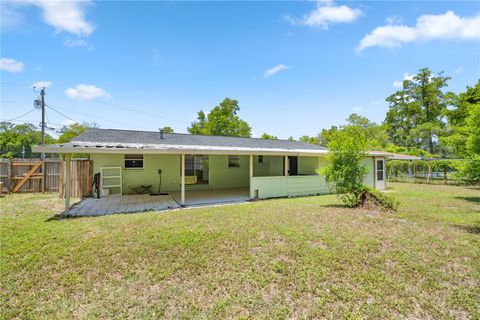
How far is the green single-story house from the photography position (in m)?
9.45

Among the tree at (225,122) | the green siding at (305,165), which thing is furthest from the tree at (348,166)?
the tree at (225,122)

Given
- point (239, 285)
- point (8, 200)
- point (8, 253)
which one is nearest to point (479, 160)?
point (239, 285)

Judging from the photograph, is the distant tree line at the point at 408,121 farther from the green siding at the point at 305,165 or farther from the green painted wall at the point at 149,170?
the green painted wall at the point at 149,170

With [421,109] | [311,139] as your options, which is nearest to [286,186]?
[421,109]

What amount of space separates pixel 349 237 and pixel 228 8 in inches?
408

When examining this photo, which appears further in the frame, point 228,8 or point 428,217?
point 228,8

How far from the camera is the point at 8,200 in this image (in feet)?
28.2

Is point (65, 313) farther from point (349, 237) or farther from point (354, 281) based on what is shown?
point (349, 237)

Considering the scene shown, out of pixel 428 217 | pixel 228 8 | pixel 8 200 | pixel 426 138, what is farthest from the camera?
pixel 426 138

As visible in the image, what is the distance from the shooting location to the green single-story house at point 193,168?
9453 millimetres

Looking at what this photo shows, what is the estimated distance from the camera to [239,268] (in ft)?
11.6

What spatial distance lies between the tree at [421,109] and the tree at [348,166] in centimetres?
2153

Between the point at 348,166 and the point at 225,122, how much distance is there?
2419 centimetres

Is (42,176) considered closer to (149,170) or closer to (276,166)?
(149,170)
